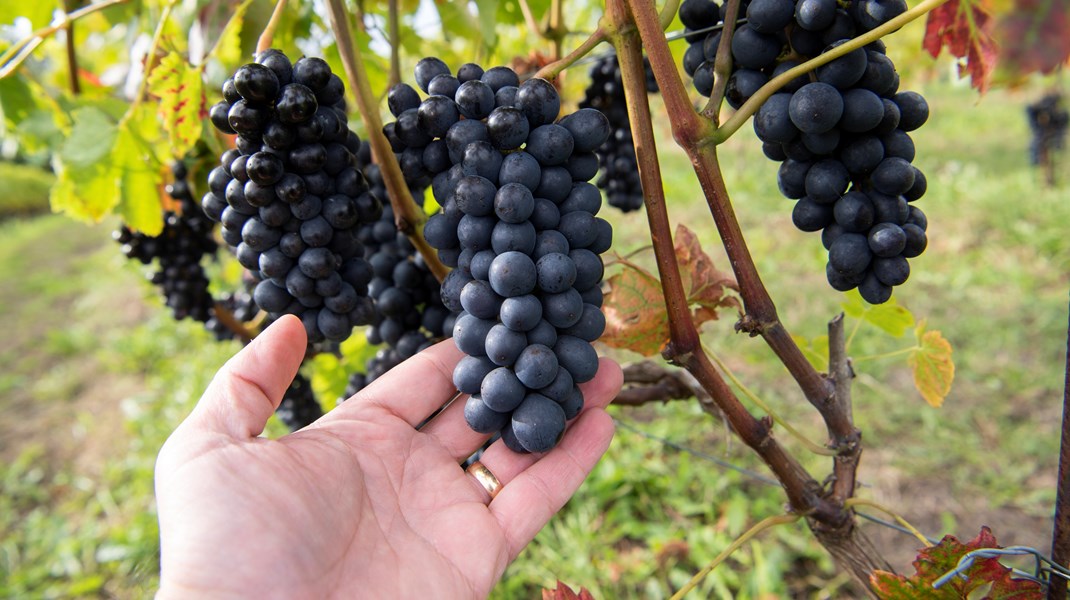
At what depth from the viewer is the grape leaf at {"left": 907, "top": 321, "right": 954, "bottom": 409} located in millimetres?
1367

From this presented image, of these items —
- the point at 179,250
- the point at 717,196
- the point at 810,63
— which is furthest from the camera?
the point at 179,250

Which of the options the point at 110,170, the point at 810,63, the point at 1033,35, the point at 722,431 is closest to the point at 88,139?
the point at 110,170

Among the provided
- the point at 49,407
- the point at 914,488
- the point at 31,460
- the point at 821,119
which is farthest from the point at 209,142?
the point at 49,407

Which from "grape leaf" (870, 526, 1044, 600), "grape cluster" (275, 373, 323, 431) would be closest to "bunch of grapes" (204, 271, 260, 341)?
"grape cluster" (275, 373, 323, 431)

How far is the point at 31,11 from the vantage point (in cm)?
172

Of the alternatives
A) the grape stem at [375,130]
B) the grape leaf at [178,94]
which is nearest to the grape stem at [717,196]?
the grape stem at [375,130]

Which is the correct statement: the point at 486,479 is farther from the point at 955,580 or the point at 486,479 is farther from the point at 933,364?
the point at 933,364

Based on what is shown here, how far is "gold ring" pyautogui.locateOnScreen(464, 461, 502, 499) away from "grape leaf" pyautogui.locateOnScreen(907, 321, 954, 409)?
2.95ft

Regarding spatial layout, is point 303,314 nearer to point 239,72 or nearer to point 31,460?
point 239,72

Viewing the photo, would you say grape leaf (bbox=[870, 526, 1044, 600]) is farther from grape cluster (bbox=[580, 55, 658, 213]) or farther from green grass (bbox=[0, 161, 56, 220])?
green grass (bbox=[0, 161, 56, 220])

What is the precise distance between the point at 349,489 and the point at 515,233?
1.83 feet

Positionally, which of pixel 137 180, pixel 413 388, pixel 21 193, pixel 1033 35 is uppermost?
pixel 1033 35

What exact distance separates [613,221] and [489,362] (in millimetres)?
5412

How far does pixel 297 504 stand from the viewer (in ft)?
3.45
